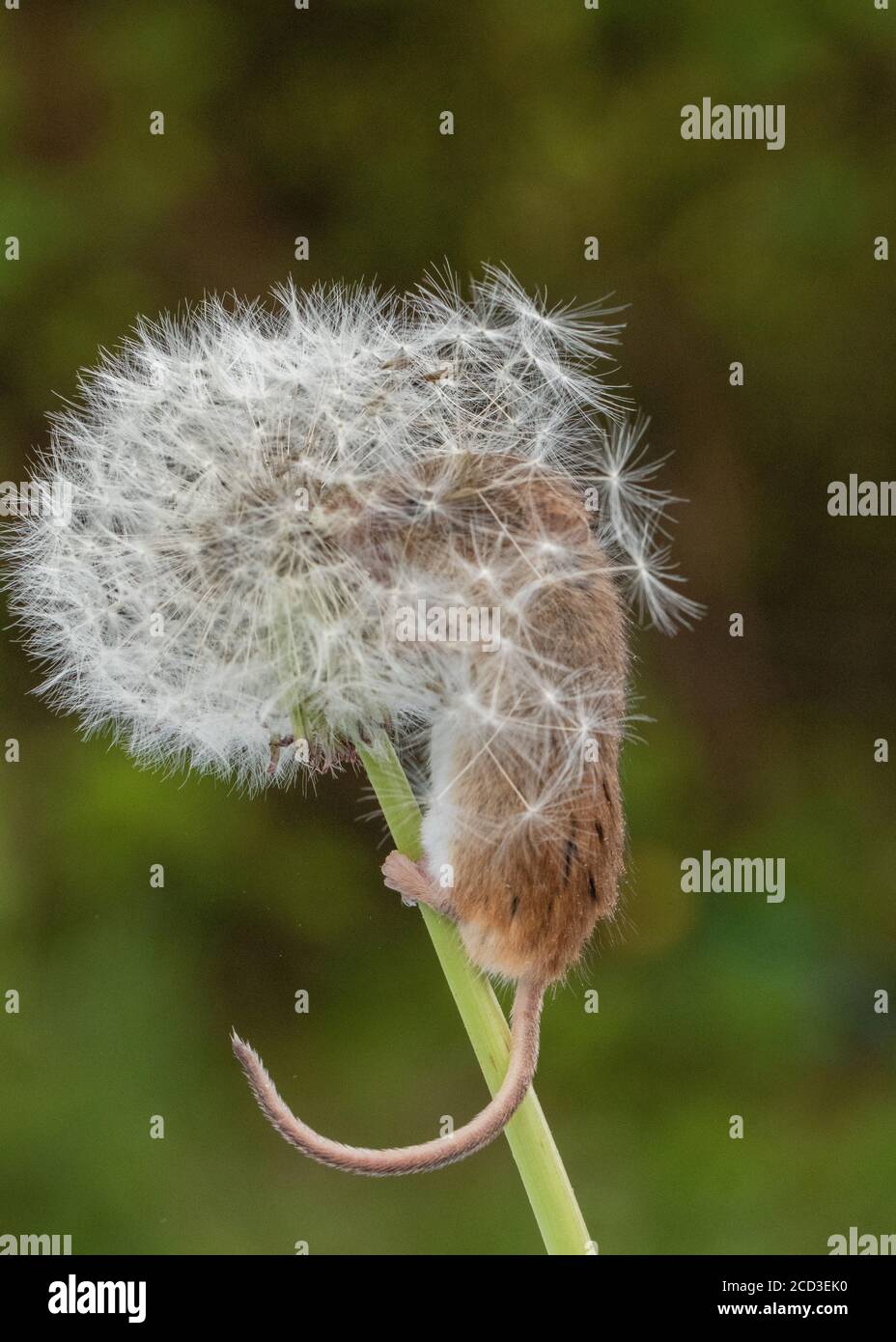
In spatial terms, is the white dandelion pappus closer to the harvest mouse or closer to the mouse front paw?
the harvest mouse

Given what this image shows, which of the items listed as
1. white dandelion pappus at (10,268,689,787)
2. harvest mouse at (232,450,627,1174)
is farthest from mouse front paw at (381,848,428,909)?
white dandelion pappus at (10,268,689,787)

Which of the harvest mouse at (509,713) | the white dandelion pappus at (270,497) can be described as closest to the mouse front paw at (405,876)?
the harvest mouse at (509,713)

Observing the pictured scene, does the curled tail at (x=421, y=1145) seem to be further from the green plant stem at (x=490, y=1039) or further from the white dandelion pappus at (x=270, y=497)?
the white dandelion pappus at (x=270, y=497)

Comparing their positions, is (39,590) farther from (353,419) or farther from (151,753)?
(353,419)

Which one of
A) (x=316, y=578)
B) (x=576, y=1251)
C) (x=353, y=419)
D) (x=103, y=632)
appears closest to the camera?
(x=576, y=1251)

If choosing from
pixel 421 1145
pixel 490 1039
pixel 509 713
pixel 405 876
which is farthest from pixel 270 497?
pixel 421 1145

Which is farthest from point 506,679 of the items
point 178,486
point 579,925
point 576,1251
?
point 576,1251

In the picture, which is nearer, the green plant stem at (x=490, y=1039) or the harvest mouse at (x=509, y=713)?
the green plant stem at (x=490, y=1039)
